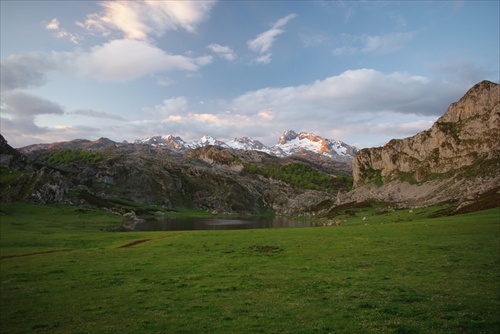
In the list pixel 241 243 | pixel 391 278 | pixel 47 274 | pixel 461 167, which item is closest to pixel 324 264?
pixel 391 278

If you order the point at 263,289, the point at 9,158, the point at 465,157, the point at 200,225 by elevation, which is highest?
the point at 9,158

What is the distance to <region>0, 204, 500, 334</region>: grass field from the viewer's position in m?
18.8

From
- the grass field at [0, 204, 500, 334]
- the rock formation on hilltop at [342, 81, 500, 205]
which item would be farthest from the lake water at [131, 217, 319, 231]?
the grass field at [0, 204, 500, 334]

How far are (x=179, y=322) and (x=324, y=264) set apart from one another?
811 inches

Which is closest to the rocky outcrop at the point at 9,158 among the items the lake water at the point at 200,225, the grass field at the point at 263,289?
the lake water at the point at 200,225

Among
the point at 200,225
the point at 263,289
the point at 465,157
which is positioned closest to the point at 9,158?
the point at 200,225

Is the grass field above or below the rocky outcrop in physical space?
below

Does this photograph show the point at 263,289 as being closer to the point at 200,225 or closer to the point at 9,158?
the point at 200,225

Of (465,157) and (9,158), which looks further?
(9,158)

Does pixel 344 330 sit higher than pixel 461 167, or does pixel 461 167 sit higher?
pixel 461 167

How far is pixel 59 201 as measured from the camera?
159 meters

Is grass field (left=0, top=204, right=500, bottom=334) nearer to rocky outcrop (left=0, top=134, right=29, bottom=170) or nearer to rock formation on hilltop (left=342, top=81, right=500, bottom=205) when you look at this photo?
rock formation on hilltop (left=342, top=81, right=500, bottom=205)

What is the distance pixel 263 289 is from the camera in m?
26.2

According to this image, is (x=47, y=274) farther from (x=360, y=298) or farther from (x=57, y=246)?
(x=360, y=298)
